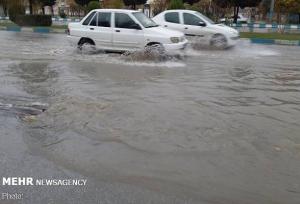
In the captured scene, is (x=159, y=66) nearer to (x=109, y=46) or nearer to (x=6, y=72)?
(x=109, y=46)

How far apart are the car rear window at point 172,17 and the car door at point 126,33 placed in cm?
348

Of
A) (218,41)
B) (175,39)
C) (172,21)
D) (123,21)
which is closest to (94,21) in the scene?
(123,21)

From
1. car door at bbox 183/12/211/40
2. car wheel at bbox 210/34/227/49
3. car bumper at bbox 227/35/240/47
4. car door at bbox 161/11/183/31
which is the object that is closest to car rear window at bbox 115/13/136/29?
car door at bbox 161/11/183/31

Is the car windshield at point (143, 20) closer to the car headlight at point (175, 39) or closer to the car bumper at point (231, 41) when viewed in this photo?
the car headlight at point (175, 39)

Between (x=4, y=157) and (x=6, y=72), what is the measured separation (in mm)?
6380

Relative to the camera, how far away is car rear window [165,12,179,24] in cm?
1649

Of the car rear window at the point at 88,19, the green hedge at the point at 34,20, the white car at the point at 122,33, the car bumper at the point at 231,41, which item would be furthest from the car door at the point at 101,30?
the green hedge at the point at 34,20

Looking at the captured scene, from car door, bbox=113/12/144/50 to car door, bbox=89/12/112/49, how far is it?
0.22 metres

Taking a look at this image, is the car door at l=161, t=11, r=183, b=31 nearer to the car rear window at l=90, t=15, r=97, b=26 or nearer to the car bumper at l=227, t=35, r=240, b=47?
the car bumper at l=227, t=35, r=240, b=47

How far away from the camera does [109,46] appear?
13742mm

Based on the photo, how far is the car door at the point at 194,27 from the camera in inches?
626

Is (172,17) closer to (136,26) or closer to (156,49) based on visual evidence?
(136,26)

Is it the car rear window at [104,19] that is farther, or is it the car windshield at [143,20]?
the car rear window at [104,19]

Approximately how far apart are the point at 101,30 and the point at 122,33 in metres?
0.78
